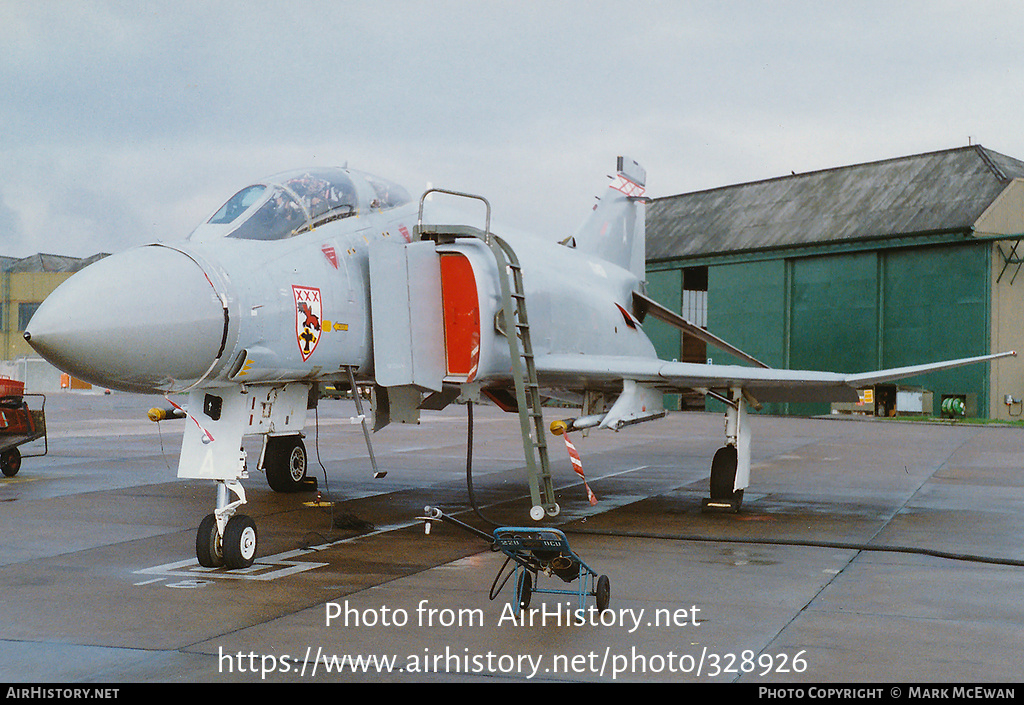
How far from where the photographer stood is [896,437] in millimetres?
25469

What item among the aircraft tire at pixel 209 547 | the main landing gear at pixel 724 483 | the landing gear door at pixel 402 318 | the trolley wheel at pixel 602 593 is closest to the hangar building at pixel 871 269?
the main landing gear at pixel 724 483

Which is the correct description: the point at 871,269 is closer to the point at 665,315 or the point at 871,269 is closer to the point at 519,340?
the point at 665,315

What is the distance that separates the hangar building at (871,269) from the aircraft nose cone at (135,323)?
33.7m

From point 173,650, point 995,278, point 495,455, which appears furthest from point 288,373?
point 995,278

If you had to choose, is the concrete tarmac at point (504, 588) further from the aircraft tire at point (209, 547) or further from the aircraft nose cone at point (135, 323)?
the aircraft nose cone at point (135, 323)

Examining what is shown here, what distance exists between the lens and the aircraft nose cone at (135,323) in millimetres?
5922

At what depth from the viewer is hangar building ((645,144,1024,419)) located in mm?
34844

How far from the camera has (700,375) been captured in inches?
396

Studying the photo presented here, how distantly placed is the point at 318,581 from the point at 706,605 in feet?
8.78

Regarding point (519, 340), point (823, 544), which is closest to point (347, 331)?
point (519, 340)

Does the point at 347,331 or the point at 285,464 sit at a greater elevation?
the point at 347,331

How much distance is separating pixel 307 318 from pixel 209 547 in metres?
1.92

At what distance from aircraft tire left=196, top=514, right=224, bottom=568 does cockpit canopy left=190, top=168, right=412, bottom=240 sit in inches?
89.9

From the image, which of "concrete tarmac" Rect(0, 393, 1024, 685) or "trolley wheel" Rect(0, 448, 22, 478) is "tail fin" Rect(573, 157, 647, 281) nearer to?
"concrete tarmac" Rect(0, 393, 1024, 685)
